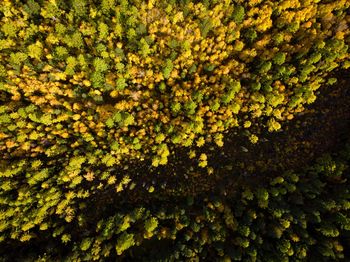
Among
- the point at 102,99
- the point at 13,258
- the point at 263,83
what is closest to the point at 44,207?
the point at 13,258

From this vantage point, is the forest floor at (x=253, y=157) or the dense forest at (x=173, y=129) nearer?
the dense forest at (x=173, y=129)

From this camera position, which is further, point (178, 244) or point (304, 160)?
point (304, 160)

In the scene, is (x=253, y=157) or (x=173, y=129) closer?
(x=173, y=129)

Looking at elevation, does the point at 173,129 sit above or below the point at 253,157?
below

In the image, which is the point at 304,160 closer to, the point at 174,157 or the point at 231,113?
the point at 231,113
